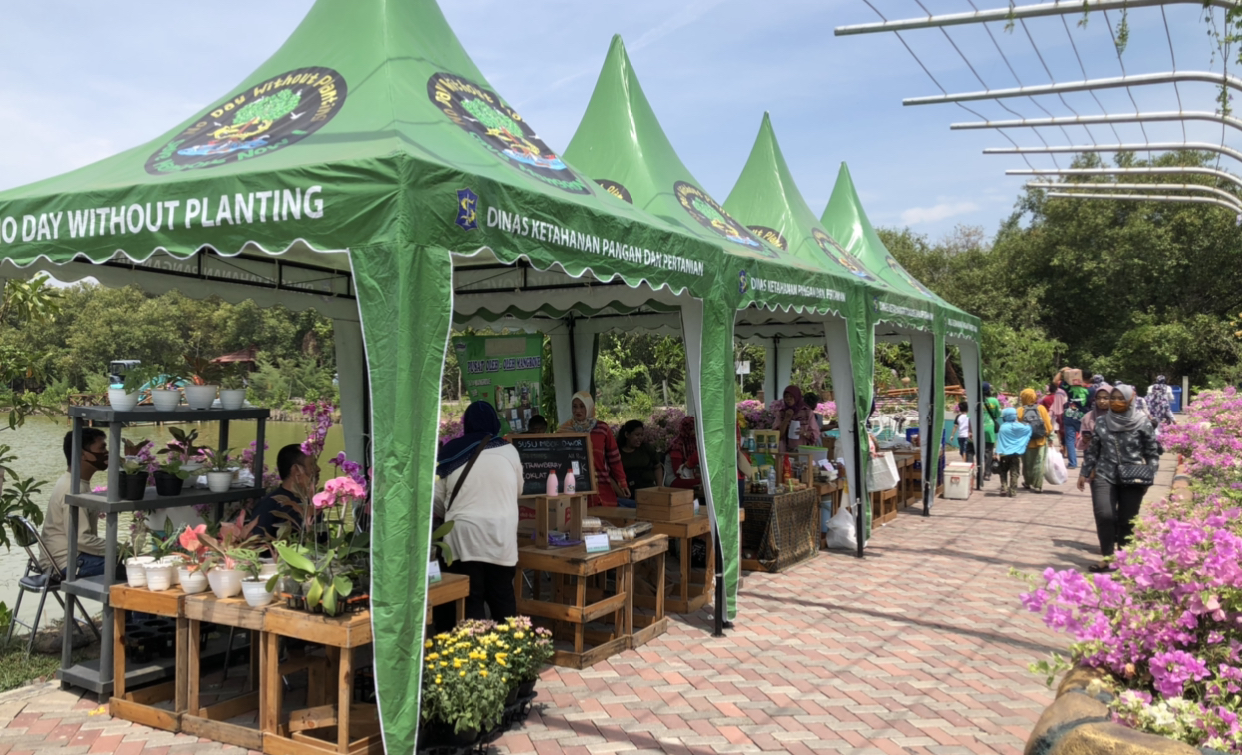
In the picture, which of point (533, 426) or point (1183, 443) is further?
point (1183, 443)

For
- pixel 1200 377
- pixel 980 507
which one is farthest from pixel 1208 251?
pixel 980 507

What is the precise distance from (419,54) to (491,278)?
3.02 meters

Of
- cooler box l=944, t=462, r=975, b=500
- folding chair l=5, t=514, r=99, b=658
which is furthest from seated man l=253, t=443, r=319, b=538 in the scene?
cooler box l=944, t=462, r=975, b=500

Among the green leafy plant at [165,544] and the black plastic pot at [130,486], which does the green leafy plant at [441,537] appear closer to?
the green leafy plant at [165,544]

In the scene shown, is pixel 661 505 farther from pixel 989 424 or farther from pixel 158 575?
pixel 989 424

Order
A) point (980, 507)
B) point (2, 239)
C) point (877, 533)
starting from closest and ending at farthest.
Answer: point (2, 239) < point (877, 533) < point (980, 507)

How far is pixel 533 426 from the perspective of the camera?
8219mm

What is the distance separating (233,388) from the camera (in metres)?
4.96

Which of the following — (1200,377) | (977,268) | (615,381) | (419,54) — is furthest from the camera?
(977,268)

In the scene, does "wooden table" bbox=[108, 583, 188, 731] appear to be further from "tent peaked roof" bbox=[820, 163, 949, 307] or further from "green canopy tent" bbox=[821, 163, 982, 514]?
"tent peaked roof" bbox=[820, 163, 949, 307]

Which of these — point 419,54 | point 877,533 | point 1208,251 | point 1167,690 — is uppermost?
point 1208,251

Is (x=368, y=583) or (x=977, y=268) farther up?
(x=977, y=268)

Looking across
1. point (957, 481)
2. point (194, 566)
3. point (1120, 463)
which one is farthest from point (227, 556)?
point (957, 481)

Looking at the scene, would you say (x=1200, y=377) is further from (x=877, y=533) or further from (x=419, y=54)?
(x=419, y=54)
